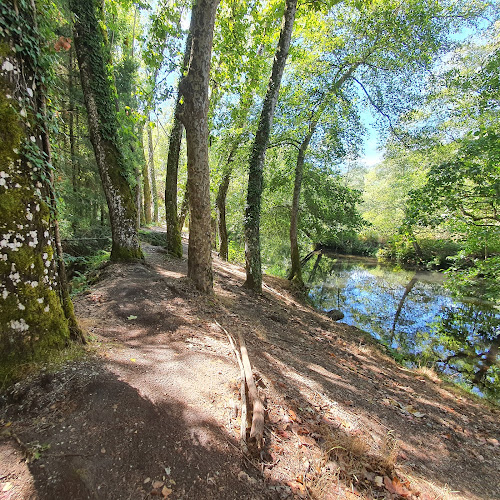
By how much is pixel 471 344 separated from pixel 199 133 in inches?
455

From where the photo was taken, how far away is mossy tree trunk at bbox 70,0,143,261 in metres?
6.30

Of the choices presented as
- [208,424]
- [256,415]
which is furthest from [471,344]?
[208,424]

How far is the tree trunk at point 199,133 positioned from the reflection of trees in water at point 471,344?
8032mm

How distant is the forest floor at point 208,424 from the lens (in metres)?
1.85

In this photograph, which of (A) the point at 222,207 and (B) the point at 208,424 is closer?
(B) the point at 208,424

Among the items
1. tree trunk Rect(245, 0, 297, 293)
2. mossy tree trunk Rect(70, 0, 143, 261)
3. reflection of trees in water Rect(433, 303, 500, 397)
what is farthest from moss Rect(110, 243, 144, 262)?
reflection of trees in water Rect(433, 303, 500, 397)

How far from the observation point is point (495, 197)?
6.69 meters

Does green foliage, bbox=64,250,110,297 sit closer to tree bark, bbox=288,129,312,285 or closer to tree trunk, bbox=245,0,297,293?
tree trunk, bbox=245,0,297,293

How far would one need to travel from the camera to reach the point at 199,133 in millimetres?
5578

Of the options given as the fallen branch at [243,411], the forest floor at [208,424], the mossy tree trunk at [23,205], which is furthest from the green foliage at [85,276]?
the fallen branch at [243,411]

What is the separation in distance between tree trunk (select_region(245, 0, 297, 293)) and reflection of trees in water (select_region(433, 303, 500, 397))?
261 inches

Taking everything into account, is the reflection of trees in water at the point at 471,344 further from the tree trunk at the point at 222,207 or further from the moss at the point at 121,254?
the tree trunk at the point at 222,207

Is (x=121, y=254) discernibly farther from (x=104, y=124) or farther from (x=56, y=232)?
(x=56, y=232)

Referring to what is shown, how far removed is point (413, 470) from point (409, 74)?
11.3 metres
